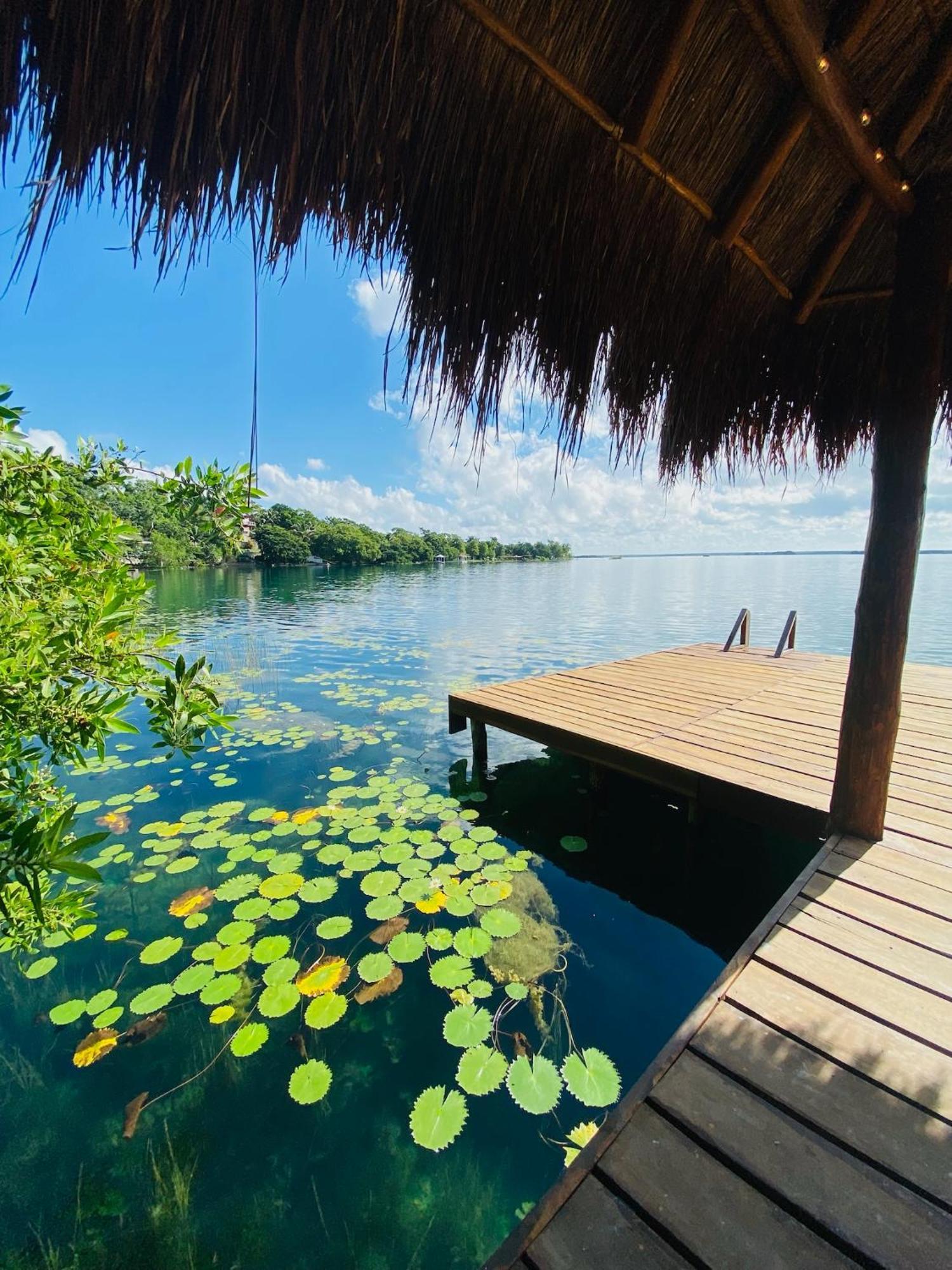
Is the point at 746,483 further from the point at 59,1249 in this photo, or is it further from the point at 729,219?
the point at 59,1249

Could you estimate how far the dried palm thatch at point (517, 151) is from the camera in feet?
2.96

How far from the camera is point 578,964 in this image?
2.40m

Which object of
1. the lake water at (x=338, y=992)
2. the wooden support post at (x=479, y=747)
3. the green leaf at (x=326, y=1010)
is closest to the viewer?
the lake water at (x=338, y=992)

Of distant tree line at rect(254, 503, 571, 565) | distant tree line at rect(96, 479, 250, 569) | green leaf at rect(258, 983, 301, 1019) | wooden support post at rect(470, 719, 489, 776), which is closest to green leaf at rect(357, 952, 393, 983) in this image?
green leaf at rect(258, 983, 301, 1019)

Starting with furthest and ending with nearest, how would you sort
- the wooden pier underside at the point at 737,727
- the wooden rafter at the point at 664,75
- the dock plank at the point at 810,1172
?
the wooden pier underside at the point at 737,727 < the wooden rafter at the point at 664,75 < the dock plank at the point at 810,1172

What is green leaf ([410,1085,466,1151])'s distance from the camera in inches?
66.0

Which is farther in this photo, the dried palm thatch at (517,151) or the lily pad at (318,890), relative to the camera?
the lily pad at (318,890)

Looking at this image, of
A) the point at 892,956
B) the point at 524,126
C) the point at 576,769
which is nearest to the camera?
the point at 524,126

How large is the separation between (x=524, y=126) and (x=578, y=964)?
10.2 ft

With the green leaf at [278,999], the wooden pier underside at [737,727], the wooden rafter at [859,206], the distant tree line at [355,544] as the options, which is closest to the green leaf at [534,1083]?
the green leaf at [278,999]

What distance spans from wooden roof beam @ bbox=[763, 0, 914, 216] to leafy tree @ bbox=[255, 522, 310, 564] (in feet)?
161

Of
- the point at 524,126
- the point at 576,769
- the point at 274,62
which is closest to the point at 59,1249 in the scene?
the point at 274,62

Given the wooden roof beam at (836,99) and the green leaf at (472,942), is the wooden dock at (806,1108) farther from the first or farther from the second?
the wooden roof beam at (836,99)

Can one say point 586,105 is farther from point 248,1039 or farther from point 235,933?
point 235,933
